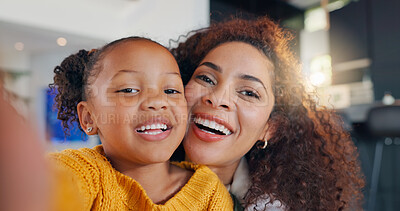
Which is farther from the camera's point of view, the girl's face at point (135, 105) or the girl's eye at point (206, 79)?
the girl's eye at point (206, 79)

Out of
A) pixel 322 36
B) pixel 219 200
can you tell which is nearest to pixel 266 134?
pixel 219 200

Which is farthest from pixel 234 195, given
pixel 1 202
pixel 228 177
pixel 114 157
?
pixel 1 202

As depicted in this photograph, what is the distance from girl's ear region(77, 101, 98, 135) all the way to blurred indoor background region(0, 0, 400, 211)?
4 cm

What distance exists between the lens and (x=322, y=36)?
13.6 ft

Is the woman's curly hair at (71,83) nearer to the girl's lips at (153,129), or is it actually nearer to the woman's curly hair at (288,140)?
the girl's lips at (153,129)

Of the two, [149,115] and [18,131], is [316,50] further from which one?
[18,131]

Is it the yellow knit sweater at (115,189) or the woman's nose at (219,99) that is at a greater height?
the woman's nose at (219,99)

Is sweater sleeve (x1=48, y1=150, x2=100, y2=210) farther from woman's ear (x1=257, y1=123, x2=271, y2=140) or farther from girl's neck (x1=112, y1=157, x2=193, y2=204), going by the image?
woman's ear (x1=257, y1=123, x2=271, y2=140)

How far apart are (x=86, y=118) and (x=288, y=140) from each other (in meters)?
0.58

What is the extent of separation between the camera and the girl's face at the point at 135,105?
502mm

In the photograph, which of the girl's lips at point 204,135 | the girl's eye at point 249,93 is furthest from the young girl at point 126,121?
the girl's eye at point 249,93

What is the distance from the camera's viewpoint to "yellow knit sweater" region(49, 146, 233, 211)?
475 mm

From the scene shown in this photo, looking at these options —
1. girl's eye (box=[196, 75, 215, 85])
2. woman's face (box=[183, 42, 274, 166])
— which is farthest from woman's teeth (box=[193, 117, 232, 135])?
girl's eye (box=[196, 75, 215, 85])

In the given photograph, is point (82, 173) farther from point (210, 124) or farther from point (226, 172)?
point (226, 172)
